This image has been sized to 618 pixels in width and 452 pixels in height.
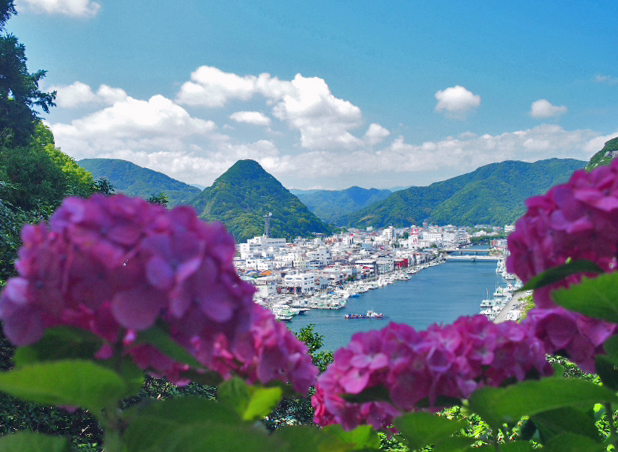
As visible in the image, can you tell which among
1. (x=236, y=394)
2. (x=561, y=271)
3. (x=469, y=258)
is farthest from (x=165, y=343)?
(x=469, y=258)

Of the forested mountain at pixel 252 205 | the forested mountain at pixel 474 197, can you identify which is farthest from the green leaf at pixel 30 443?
the forested mountain at pixel 474 197

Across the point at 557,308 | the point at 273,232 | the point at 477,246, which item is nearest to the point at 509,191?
Answer: the point at 477,246

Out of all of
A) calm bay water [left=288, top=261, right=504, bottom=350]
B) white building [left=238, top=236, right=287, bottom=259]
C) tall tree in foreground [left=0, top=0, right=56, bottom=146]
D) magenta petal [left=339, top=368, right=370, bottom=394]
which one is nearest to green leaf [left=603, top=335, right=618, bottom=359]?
magenta petal [left=339, top=368, right=370, bottom=394]

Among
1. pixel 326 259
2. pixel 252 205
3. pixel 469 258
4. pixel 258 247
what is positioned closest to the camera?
pixel 326 259

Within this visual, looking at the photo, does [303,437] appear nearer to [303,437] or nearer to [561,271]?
[303,437]

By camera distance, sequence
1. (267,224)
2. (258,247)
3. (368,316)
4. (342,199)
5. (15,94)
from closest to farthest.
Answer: (15,94)
(368,316)
(258,247)
(267,224)
(342,199)

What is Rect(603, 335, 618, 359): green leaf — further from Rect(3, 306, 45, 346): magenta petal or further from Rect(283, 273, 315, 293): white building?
Rect(283, 273, 315, 293): white building

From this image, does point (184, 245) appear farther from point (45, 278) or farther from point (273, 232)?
point (273, 232)
